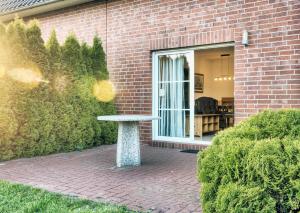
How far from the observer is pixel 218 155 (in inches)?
113

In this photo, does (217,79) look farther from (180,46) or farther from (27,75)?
(27,75)

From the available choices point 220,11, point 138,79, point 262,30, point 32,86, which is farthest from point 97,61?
point 262,30

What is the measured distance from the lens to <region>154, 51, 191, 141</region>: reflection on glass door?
26.2 feet

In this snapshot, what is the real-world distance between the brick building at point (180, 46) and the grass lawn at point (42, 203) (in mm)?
4045

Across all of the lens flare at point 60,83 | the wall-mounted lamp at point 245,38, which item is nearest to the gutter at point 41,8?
the lens flare at point 60,83

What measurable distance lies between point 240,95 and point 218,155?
13.9 feet

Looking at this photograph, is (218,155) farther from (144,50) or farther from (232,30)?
(144,50)

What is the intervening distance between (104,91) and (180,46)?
7.80ft

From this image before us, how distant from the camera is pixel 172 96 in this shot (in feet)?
26.7

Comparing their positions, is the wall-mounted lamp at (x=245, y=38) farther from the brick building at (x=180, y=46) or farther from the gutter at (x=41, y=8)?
the gutter at (x=41, y=8)

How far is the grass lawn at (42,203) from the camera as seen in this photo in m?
3.64

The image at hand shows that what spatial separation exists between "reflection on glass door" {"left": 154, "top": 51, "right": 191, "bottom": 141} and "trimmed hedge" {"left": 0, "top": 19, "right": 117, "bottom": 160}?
4.42 ft

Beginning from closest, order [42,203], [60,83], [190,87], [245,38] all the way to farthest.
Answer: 1. [42,203]
2. [245,38]
3. [60,83]
4. [190,87]

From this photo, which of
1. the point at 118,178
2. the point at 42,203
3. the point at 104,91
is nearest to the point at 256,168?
the point at 42,203
